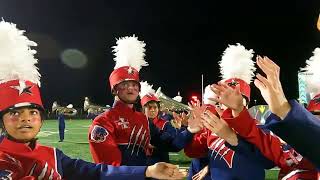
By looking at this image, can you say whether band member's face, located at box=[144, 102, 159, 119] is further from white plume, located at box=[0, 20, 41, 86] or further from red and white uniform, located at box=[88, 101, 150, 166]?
white plume, located at box=[0, 20, 41, 86]

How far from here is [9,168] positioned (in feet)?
10.6

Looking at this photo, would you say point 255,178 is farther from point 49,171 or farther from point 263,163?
point 49,171

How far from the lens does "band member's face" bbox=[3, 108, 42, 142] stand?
3.34 metres

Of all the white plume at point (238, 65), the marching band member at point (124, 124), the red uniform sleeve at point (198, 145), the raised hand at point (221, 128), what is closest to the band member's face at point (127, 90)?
the marching band member at point (124, 124)

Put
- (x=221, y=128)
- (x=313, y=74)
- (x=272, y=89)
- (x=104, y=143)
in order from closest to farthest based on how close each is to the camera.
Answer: (x=272, y=89) < (x=313, y=74) < (x=221, y=128) < (x=104, y=143)

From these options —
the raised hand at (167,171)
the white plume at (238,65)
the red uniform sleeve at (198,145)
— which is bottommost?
the raised hand at (167,171)

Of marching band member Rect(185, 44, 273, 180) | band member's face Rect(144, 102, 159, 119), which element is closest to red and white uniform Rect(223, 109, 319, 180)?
marching band member Rect(185, 44, 273, 180)

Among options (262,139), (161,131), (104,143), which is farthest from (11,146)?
(161,131)

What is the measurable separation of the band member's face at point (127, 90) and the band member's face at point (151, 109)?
3.78m

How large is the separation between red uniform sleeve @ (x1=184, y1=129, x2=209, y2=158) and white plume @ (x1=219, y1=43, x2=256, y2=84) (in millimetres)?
836

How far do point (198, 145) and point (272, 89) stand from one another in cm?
350

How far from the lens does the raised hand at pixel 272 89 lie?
1.92 meters

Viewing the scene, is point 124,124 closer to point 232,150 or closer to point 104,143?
point 104,143

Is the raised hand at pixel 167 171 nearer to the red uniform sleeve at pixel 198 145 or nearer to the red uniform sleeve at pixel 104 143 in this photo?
the red uniform sleeve at pixel 104 143
